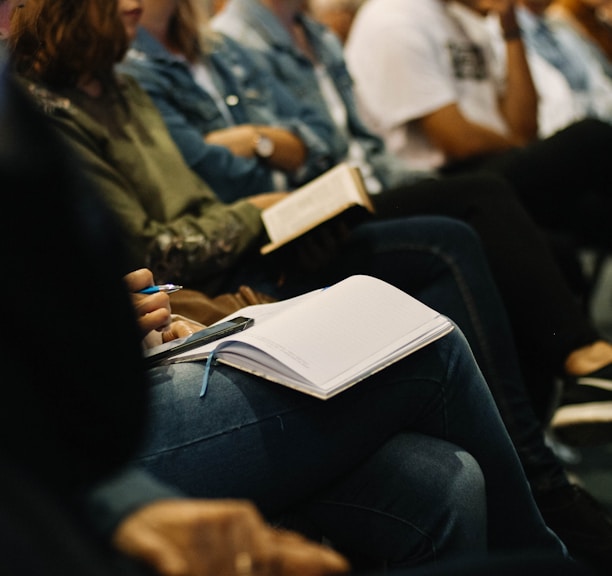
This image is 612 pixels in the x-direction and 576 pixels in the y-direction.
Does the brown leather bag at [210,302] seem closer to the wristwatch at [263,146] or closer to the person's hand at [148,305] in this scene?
the person's hand at [148,305]

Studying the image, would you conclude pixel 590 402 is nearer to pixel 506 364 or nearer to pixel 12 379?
pixel 506 364

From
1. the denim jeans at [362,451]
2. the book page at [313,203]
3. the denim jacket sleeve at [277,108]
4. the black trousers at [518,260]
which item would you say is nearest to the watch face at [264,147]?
the denim jacket sleeve at [277,108]

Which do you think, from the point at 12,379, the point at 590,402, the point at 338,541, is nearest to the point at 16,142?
the point at 12,379

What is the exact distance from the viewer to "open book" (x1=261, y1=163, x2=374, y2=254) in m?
1.37

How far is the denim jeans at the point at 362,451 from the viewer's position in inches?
34.0

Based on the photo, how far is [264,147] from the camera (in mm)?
1820

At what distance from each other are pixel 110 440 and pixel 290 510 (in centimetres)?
45

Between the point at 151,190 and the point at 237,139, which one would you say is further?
the point at 237,139

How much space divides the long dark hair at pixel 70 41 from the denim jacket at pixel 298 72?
0.70m

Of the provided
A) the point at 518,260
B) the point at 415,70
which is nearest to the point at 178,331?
the point at 518,260

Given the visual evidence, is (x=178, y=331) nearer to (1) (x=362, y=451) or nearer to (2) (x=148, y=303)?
(2) (x=148, y=303)

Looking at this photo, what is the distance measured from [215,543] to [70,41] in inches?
37.9

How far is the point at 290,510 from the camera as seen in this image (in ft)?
3.12

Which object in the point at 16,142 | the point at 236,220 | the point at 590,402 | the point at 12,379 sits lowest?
the point at 590,402
